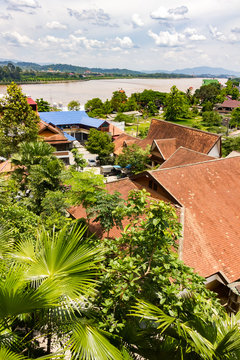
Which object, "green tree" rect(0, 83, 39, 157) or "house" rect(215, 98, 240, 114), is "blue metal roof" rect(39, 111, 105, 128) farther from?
"house" rect(215, 98, 240, 114)

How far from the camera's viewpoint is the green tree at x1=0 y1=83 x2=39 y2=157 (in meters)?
20.5

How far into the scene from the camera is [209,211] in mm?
12586

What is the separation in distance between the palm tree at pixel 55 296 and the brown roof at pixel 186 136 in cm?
2159

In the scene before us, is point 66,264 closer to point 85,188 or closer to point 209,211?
point 85,188

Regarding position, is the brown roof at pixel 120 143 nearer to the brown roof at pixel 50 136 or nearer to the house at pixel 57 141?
the house at pixel 57 141

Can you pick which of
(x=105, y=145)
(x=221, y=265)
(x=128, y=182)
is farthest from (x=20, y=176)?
(x=105, y=145)

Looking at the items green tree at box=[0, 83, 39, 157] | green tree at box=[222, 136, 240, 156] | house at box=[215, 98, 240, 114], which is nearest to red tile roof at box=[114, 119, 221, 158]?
green tree at box=[222, 136, 240, 156]

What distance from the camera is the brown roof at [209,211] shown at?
10.5 metres

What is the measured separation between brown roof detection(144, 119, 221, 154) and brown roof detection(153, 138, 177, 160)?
2.11 feet

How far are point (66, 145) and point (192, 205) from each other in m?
22.7

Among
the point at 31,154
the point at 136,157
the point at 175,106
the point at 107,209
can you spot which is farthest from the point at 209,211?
the point at 175,106

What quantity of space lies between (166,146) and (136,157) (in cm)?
364

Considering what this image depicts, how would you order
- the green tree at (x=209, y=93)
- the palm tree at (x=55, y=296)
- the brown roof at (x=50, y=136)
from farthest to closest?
the green tree at (x=209, y=93) < the brown roof at (x=50, y=136) < the palm tree at (x=55, y=296)

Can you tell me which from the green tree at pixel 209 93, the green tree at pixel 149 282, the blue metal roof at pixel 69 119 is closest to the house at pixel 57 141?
the blue metal roof at pixel 69 119
